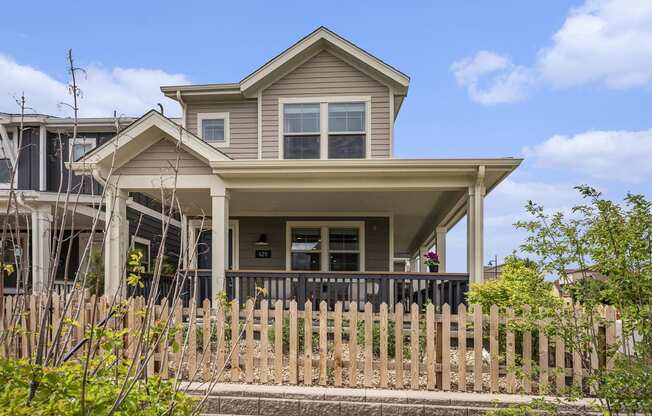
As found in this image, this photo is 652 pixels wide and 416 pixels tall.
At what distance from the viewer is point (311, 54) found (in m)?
9.97

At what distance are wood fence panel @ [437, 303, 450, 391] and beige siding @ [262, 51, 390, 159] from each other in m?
5.64

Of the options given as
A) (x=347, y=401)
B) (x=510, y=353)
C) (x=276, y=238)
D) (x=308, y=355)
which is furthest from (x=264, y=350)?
(x=276, y=238)

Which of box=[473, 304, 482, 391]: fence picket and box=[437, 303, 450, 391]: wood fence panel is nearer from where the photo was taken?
box=[473, 304, 482, 391]: fence picket

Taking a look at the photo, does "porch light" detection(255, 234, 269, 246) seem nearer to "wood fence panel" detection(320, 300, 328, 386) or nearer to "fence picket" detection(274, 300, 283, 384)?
"fence picket" detection(274, 300, 283, 384)

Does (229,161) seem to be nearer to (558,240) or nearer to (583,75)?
(558,240)

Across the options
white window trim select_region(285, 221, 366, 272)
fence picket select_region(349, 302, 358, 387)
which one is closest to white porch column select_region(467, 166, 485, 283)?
fence picket select_region(349, 302, 358, 387)

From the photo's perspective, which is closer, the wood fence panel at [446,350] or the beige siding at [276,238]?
the wood fence panel at [446,350]

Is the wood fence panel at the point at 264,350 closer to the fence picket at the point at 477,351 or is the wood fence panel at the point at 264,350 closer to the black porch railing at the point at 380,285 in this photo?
the black porch railing at the point at 380,285

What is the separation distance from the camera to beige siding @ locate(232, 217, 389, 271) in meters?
11.3

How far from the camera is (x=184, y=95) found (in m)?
10.3

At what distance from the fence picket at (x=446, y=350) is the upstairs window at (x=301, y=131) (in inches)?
219

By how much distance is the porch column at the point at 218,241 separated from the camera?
7.73m

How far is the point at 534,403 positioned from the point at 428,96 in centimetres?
983

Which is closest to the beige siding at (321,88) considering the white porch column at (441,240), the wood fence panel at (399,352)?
the white porch column at (441,240)
